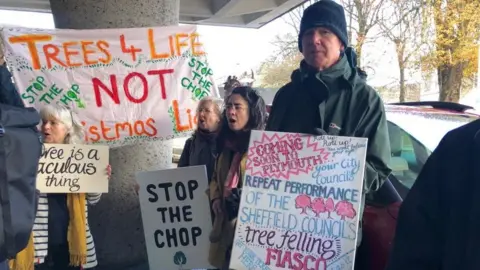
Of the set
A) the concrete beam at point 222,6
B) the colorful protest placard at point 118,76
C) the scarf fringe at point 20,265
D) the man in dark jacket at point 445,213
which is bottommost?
the scarf fringe at point 20,265

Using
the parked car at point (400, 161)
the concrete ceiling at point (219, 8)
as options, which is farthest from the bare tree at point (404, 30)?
the parked car at point (400, 161)

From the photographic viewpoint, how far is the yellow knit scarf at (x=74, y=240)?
349 centimetres

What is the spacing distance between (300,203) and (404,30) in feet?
66.9

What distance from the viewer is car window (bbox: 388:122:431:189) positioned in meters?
3.39

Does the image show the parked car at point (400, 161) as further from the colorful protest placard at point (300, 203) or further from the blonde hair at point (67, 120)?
the blonde hair at point (67, 120)

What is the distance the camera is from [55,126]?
370cm

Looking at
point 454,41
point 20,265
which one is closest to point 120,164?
point 20,265

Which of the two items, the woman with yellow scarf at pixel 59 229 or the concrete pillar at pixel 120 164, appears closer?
the woman with yellow scarf at pixel 59 229

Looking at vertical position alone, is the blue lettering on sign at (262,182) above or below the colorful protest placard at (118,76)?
below

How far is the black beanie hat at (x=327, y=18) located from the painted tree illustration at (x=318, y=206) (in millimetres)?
870

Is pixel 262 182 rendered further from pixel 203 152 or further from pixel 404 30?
pixel 404 30

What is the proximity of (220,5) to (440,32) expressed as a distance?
9416 millimetres

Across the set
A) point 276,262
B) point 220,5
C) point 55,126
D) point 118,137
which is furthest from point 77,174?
point 220,5

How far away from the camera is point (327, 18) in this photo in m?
2.79
